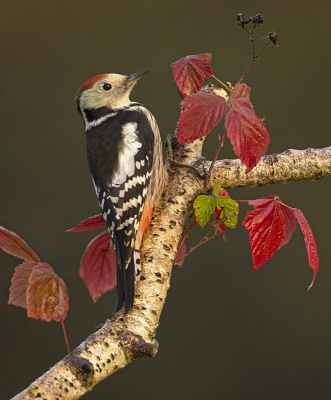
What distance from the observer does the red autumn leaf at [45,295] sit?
654 millimetres

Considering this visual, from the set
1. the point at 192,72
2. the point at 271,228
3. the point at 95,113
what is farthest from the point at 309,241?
the point at 95,113

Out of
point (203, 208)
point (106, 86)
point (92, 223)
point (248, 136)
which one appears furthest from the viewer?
point (106, 86)

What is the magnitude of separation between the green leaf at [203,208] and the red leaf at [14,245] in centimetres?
33

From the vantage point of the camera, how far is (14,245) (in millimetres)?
689

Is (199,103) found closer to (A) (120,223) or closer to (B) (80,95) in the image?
(A) (120,223)

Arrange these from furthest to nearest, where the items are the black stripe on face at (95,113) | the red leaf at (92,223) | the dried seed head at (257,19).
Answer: the black stripe on face at (95,113)
the red leaf at (92,223)
the dried seed head at (257,19)

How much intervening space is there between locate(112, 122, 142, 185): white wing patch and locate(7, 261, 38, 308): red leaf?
1.19 feet

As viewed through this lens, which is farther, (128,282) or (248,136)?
(128,282)

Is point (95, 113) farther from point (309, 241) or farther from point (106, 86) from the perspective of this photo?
point (309, 241)

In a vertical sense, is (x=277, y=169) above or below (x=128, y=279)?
above

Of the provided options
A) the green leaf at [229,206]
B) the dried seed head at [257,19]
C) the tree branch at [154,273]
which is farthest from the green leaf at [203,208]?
the dried seed head at [257,19]

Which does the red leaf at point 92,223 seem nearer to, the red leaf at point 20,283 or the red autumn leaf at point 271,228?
the red leaf at point 20,283

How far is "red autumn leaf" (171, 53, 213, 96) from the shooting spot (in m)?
0.83

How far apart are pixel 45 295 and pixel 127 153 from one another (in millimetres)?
471
